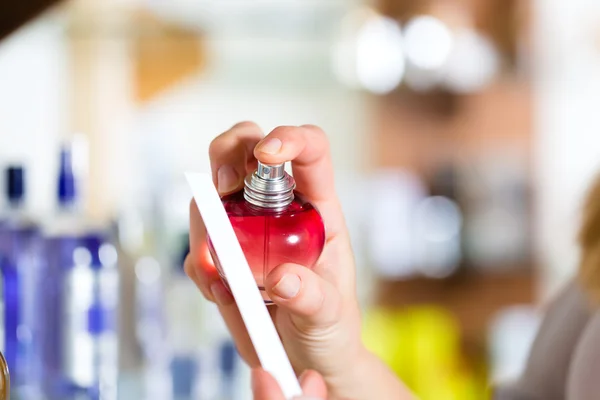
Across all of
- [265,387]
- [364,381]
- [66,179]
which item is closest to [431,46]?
[66,179]

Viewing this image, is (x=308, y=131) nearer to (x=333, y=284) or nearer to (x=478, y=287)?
(x=333, y=284)

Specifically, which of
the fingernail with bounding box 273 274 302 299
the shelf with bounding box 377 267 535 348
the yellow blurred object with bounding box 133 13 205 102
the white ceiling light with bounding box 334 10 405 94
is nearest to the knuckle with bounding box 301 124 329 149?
the fingernail with bounding box 273 274 302 299

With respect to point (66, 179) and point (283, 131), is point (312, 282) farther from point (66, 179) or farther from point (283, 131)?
point (66, 179)

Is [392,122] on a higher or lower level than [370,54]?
lower

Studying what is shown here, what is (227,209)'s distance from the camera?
1.42 feet

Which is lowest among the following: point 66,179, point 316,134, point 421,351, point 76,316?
point 421,351

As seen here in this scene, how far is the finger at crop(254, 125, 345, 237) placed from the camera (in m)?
0.45

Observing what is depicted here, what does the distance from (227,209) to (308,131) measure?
0.09m

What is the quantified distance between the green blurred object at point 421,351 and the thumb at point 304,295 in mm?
1094

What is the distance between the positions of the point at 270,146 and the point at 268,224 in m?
0.04

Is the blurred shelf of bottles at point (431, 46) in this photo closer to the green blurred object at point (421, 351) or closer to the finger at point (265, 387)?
the green blurred object at point (421, 351)

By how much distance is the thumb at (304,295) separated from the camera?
16.6 inches

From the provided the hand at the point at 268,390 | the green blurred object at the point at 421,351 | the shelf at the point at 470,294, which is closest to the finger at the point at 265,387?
the hand at the point at 268,390

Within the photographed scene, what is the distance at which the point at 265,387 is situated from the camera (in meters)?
0.34
